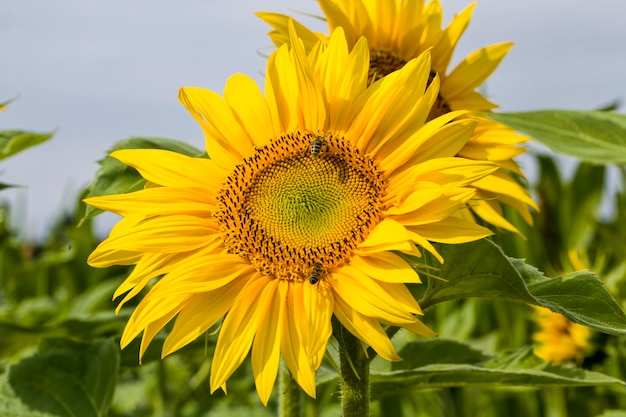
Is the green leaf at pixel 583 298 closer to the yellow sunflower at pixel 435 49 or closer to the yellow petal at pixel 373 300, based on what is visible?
the yellow petal at pixel 373 300

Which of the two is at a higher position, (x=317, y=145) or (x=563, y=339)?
(x=317, y=145)

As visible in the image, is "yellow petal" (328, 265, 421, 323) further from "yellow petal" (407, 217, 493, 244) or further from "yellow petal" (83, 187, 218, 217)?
"yellow petal" (83, 187, 218, 217)

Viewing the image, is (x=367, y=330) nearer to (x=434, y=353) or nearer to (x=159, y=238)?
(x=159, y=238)

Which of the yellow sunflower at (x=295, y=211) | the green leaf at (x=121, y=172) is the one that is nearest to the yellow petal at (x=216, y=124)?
the yellow sunflower at (x=295, y=211)

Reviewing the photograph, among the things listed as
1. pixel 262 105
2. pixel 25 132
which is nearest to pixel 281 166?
pixel 262 105

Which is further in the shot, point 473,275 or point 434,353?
point 434,353

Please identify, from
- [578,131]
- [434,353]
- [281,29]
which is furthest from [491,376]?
[281,29]
